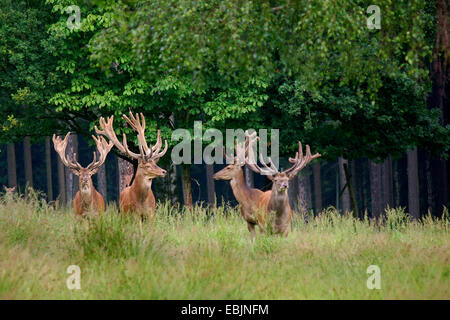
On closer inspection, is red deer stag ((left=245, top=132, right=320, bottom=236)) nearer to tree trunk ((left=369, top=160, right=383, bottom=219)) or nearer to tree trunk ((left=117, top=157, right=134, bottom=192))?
tree trunk ((left=117, top=157, right=134, bottom=192))

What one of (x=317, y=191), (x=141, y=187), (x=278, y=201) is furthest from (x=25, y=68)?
(x=317, y=191)

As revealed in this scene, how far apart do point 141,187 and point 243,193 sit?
206 cm

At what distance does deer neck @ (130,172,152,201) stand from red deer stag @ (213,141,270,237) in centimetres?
140

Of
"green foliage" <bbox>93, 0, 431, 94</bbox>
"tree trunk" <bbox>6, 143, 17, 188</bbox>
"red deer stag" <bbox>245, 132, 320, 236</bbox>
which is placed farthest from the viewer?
"tree trunk" <bbox>6, 143, 17, 188</bbox>

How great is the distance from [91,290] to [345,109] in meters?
11.7

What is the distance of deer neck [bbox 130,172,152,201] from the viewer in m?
13.2

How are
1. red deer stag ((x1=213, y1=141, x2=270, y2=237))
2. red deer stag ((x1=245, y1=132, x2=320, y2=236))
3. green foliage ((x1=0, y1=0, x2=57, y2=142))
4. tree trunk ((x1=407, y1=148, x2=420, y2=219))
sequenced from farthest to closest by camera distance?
1. tree trunk ((x1=407, y1=148, x2=420, y2=219))
2. green foliage ((x1=0, y1=0, x2=57, y2=142))
3. red deer stag ((x1=213, y1=141, x2=270, y2=237))
4. red deer stag ((x1=245, y1=132, x2=320, y2=236))

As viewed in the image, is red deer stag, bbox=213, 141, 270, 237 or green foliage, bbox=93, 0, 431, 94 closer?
green foliage, bbox=93, 0, 431, 94

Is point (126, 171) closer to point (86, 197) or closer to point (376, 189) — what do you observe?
point (86, 197)

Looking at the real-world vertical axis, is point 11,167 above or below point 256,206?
above

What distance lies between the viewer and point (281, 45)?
11.4 m

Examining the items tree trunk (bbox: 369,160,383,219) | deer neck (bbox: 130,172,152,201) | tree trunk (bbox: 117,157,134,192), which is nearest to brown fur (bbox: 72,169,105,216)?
deer neck (bbox: 130,172,152,201)

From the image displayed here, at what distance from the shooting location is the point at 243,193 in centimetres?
1302
